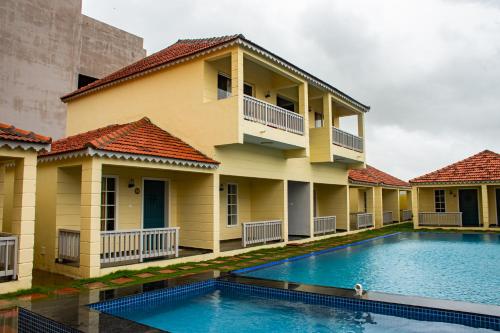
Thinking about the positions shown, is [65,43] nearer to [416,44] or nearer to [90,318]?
[416,44]

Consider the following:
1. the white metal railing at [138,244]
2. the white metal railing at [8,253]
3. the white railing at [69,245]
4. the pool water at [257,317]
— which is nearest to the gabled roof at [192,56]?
the white metal railing at [138,244]

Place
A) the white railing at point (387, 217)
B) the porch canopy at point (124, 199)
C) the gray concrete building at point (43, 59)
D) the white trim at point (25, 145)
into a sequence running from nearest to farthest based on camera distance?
the white trim at point (25, 145), the porch canopy at point (124, 199), the gray concrete building at point (43, 59), the white railing at point (387, 217)

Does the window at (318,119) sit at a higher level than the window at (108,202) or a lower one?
higher

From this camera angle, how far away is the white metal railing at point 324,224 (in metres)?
18.1

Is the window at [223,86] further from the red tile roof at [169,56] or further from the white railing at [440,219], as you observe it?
the white railing at [440,219]

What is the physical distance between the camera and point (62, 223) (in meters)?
10.5

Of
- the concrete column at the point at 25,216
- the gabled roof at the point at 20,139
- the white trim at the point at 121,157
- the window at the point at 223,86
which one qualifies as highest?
the window at the point at 223,86

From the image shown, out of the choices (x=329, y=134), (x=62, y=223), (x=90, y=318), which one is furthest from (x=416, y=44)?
(x=90, y=318)

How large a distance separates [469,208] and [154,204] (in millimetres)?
21575

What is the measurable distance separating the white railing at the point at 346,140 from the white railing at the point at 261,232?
5.35 meters

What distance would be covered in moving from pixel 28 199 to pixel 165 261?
158 inches

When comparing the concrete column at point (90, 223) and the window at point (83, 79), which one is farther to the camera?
the window at point (83, 79)

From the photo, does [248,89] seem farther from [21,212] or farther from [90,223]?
[21,212]

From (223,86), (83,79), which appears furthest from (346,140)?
(83,79)
